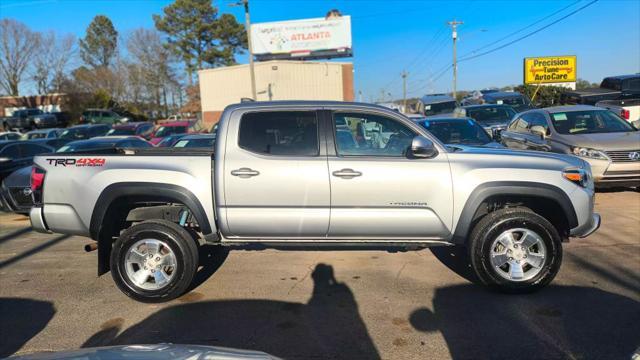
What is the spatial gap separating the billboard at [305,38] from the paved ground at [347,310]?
143 feet

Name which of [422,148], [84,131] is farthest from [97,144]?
[84,131]

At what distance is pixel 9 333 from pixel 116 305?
866mm

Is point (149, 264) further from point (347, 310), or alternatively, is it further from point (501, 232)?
point (501, 232)

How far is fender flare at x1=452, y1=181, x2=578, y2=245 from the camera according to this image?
4371 millimetres

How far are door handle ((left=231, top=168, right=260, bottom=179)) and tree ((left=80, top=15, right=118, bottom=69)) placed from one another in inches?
2797

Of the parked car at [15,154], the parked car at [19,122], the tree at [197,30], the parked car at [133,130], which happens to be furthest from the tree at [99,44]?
the parked car at [15,154]

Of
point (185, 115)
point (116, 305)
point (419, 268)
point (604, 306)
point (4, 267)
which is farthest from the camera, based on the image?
point (185, 115)

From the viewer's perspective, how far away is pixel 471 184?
14.4 feet

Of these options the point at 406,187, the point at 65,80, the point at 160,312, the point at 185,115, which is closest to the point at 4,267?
the point at 160,312

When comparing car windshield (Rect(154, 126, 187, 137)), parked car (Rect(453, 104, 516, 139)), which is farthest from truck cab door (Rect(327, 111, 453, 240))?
car windshield (Rect(154, 126, 187, 137))

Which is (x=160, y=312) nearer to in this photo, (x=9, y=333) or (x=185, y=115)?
(x=9, y=333)

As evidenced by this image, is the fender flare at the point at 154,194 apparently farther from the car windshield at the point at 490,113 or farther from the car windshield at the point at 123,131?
the car windshield at the point at 123,131

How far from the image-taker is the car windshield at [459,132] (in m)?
9.07

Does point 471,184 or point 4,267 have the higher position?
point 471,184
